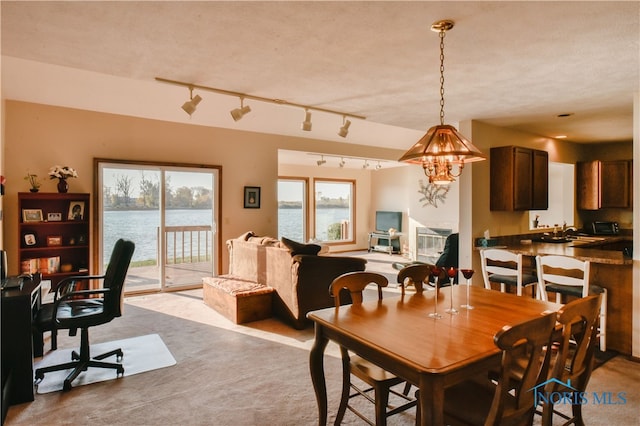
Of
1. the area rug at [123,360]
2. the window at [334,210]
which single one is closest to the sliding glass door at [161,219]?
the area rug at [123,360]

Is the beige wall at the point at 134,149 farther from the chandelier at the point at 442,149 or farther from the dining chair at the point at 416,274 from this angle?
the chandelier at the point at 442,149

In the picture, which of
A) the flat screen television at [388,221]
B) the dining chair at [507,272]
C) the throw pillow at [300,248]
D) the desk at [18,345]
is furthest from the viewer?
the flat screen television at [388,221]

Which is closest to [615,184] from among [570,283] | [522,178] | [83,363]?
[522,178]

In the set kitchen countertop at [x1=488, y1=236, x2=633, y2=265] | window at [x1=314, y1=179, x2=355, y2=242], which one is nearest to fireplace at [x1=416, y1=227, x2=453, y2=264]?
window at [x1=314, y1=179, x2=355, y2=242]

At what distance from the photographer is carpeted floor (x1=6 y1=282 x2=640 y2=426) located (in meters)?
2.36

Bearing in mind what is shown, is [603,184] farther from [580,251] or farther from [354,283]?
[354,283]

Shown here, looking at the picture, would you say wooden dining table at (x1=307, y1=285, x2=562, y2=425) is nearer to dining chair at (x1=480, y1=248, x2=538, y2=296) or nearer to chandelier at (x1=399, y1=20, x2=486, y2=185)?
chandelier at (x1=399, y1=20, x2=486, y2=185)

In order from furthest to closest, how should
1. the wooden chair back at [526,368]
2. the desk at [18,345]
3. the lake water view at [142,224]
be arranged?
the lake water view at [142,224], the desk at [18,345], the wooden chair back at [526,368]

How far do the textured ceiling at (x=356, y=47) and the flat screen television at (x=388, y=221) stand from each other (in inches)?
245

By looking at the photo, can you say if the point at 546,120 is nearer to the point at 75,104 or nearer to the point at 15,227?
the point at 75,104

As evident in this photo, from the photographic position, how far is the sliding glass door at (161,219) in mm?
5535

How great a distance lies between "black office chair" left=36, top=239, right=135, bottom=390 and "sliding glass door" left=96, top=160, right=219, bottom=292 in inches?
109

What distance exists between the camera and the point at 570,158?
6188 mm

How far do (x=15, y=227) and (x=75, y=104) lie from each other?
72.2 inches
